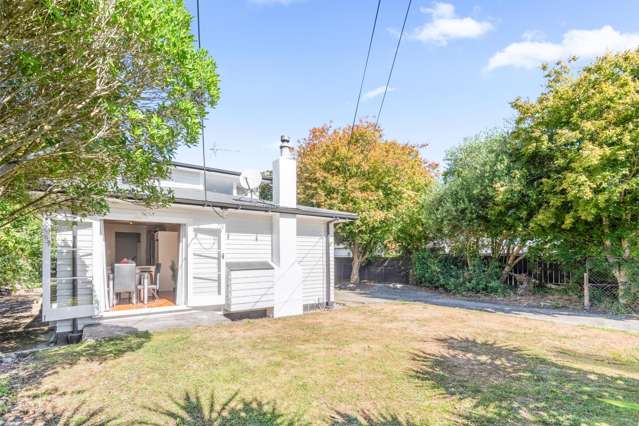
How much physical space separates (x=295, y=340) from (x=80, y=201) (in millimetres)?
4431

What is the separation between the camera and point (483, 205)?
12.6 meters

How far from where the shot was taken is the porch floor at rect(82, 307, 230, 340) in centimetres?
668

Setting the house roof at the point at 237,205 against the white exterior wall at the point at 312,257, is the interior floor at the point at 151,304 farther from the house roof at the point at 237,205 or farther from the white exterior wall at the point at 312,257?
the white exterior wall at the point at 312,257

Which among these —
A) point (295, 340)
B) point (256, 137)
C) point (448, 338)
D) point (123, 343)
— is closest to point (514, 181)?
point (448, 338)

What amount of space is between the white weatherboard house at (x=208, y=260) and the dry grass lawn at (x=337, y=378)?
4.44ft

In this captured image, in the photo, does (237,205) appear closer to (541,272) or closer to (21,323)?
(21,323)

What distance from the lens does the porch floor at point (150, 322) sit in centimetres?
668

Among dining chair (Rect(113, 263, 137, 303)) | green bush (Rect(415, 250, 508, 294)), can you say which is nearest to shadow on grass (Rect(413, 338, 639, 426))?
dining chair (Rect(113, 263, 137, 303))

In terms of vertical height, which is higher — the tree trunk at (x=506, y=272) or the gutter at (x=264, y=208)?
the gutter at (x=264, y=208)

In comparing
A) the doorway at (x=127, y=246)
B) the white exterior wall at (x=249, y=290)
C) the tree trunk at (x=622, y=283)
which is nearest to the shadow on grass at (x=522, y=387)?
the white exterior wall at (x=249, y=290)

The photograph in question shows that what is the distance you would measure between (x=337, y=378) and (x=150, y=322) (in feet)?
15.7

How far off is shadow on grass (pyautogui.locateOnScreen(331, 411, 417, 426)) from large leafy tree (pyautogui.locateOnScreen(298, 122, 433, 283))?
13.0m

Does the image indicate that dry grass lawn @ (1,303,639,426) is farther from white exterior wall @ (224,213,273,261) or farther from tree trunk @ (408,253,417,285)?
tree trunk @ (408,253,417,285)

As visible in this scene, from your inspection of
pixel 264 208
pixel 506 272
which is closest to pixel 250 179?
pixel 264 208
